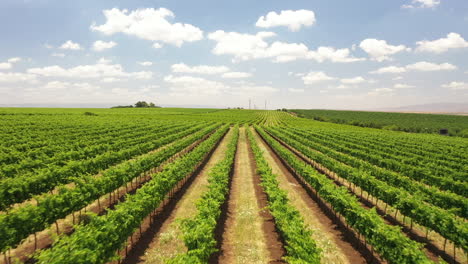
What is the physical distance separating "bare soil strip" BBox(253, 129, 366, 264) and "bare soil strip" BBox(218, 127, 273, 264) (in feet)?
8.47

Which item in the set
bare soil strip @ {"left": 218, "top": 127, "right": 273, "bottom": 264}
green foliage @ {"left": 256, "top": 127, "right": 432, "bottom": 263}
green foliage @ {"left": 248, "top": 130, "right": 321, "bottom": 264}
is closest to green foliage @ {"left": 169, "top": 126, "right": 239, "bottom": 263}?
bare soil strip @ {"left": 218, "top": 127, "right": 273, "bottom": 264}

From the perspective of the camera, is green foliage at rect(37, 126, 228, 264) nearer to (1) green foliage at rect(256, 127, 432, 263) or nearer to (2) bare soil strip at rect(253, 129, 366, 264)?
(2) bare soil strip at rect(253, 129, 366, 264)

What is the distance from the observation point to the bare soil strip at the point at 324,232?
1000 centimetres

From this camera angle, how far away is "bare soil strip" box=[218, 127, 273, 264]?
9.82m

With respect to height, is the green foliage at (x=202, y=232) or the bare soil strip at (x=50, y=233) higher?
the green foliage at (x=202, y=232)

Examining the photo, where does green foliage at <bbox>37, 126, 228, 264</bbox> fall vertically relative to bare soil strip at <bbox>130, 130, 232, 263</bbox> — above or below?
above

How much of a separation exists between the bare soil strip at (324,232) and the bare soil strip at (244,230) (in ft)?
8.47

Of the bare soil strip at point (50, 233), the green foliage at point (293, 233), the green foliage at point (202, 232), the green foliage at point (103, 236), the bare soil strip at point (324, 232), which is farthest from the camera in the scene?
the bare soil strip at point (324, 232)

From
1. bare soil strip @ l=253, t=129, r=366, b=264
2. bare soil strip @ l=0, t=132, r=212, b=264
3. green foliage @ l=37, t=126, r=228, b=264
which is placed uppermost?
green foliage @ l=37, t=126, r=228, b=264

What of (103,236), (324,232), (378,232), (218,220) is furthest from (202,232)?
(324,232)

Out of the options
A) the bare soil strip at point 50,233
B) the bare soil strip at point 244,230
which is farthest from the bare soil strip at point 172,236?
the bare soil strip at point 50,233

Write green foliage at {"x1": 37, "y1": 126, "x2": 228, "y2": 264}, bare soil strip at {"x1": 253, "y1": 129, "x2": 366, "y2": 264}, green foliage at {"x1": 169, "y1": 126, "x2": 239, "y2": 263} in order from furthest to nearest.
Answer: bare soil strip at {"x1": 253, "y1": 129, "x2": 366, "y2": 264}
green foliage at {"x1": 169, "y1": 126, "x2": 239, "y2": 263}
green foliage at {"x1": 37, "y1": 126, "x2": 228, "y2": 264}

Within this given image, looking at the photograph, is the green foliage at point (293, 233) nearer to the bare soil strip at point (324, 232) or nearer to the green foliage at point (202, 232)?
the bare soil strip at point (324, 232)

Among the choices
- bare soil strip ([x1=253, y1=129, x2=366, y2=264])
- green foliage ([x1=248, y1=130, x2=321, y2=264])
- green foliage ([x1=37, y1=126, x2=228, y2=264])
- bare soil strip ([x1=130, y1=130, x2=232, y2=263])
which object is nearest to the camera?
green foliage ([x1=37, y1=126, x2=228, y2=264])
